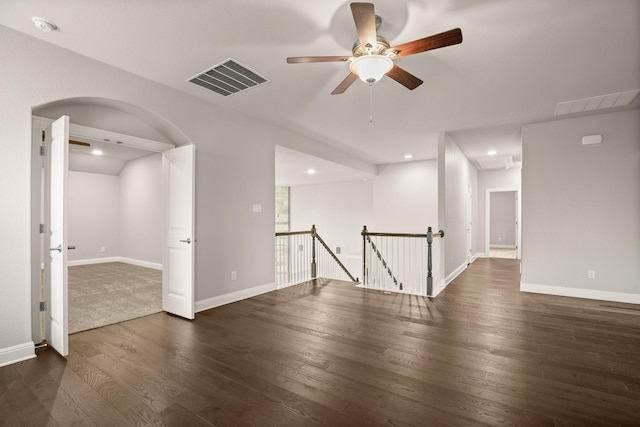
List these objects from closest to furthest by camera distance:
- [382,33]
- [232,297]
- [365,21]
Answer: [365,21], [382,33], [232,297]

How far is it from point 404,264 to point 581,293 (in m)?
2.89

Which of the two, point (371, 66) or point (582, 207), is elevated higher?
point (371, 66)

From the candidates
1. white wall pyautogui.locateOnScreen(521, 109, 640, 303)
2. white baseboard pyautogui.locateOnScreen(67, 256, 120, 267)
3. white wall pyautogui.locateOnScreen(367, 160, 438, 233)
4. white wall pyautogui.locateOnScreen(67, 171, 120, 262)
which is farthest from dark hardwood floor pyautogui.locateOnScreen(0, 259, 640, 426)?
white wall pyautogui.locateOnScreen(67, 171, 120, 262)

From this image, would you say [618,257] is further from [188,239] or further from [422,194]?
[188,239]

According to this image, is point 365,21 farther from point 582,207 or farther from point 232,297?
point 582,207

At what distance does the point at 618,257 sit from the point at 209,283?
20.1ft

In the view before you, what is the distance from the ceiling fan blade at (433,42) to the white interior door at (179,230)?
275 cm

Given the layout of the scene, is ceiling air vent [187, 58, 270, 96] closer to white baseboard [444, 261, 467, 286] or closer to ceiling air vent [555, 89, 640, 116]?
ceiling air vent [555, 89, 640, 116]

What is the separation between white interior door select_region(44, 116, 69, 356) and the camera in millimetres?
2721

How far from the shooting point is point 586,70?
328 cm

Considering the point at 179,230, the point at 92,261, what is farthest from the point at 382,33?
the point at 92,261

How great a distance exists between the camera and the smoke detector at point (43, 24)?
247 cm

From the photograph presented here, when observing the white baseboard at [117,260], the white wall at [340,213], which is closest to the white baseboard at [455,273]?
the white wall at [340,213]

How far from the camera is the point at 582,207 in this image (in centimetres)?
486
